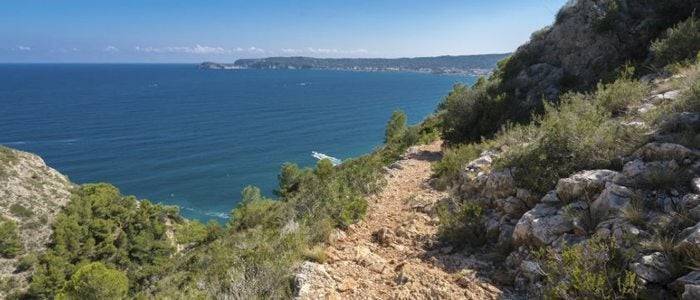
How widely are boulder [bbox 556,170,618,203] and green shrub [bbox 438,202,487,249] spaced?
180cm

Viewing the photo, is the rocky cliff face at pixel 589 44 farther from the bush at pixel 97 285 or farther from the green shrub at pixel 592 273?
the bush at pixel 97 285

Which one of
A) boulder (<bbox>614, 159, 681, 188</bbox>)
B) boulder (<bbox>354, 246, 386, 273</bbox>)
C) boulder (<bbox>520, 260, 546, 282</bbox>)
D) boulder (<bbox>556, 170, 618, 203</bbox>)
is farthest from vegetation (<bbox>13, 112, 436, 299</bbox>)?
boulder (<bbox>614, 159, 681, 188</bbox>)

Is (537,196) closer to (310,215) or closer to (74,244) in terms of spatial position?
(310,215)

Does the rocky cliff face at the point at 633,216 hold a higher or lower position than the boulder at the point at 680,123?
lower

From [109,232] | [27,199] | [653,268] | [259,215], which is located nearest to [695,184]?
[653,268]

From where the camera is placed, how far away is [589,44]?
20703 millimetres

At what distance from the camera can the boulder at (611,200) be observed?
6.68 metres

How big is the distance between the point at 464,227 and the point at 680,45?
1119cm

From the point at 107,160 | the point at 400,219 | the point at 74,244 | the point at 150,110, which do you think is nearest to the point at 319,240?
the point at 400,219

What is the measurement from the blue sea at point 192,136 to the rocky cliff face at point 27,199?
1111cm

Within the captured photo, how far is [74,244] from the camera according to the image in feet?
159

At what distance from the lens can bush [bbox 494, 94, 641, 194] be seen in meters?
8.17

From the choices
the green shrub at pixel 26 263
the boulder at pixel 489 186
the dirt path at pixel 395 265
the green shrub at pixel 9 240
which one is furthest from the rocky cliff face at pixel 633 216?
the green shrub at pixel 9 240

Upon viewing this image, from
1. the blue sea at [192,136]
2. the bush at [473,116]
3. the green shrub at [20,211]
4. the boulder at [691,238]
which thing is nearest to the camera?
the boulder at [691,238]
